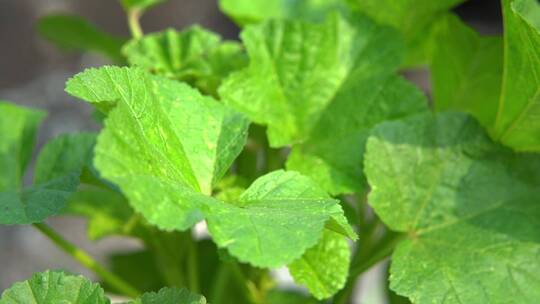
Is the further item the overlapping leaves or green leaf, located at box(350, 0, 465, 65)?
green leaf, located at box(350, 0, 465, 65)

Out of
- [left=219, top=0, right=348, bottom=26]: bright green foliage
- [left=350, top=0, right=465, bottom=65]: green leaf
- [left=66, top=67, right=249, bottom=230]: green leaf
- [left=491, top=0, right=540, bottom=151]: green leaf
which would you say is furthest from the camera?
[left=219, top=0, right=348, bottom=26]: bright green foliage

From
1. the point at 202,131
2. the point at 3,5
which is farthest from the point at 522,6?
the point at 3,5

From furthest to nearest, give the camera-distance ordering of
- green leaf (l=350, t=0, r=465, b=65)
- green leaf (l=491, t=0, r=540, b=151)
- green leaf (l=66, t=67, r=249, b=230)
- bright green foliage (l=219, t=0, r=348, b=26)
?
bright green foliage (l=219, t=0, r=348, b=26) < green leaf (l=350, t=0, r=465, b=65) < green leaf (l=491, t=0, r=540, b=151) < green leaf (l=66, t=67, r=249, b=230)

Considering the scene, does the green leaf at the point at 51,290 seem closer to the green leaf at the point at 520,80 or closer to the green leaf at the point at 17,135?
the green leaf at the point at 17,135

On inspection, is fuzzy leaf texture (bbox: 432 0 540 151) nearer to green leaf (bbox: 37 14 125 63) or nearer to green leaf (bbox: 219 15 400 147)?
green leaf (bbox: 219 15 400 147)

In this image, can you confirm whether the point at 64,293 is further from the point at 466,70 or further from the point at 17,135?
the point at 466,70

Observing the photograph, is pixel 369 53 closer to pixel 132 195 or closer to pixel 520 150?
pixel 520 150

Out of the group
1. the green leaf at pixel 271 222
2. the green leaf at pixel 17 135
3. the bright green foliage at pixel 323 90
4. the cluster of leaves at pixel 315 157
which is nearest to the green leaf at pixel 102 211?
the cluster of leaves at pixel 315 157

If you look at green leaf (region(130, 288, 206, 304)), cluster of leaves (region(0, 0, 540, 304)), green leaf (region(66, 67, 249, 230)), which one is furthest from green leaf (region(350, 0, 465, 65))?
green leaf (region(130, 288, 206, 304))
